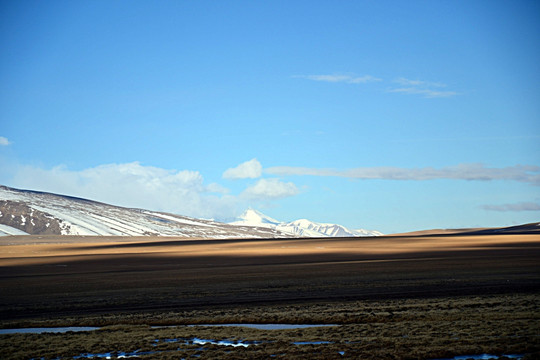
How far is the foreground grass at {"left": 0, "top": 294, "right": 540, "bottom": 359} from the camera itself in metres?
18.7

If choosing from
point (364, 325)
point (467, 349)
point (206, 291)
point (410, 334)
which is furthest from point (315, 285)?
point (467, 349)

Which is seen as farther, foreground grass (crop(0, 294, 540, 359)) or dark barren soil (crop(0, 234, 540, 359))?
dark barren soil (crop(0, 234, 540, 359))

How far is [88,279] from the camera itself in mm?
49531

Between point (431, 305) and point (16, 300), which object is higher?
point (431, 305)

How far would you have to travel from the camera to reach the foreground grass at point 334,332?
1870 centimetres

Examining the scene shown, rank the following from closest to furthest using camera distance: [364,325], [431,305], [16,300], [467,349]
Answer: [467,349] → [364,325] → [431,305] → [16,300]

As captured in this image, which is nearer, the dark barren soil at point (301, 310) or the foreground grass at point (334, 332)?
the foreground grass at point (334, 332)

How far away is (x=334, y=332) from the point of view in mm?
22047

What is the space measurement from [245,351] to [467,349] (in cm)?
736

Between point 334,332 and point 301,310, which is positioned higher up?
point 334,332

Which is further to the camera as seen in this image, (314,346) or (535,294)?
(535,294)

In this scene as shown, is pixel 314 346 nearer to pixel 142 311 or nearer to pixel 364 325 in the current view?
pixel 364 325

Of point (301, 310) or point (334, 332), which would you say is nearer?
point (334, 332)

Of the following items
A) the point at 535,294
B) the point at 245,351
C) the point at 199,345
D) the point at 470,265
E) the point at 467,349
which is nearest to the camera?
the point at 467,349
